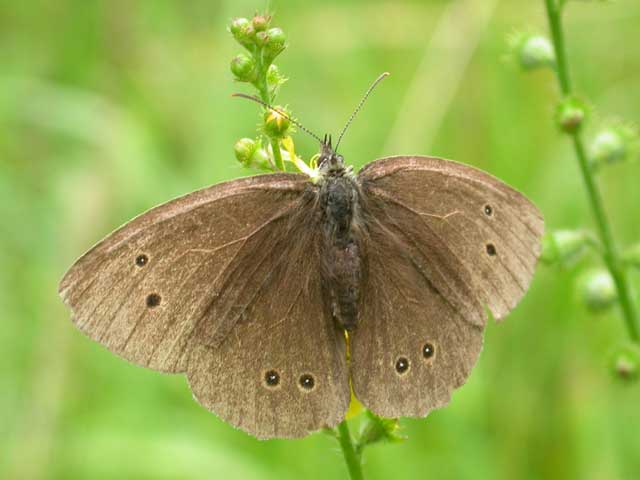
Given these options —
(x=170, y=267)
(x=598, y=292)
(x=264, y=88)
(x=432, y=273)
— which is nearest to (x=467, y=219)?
(x=432, y=273)

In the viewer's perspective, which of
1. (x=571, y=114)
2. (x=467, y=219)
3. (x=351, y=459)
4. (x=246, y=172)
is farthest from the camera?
(x=246, y=172)

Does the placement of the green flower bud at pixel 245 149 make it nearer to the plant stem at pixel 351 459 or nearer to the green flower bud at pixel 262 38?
the green flower bud at pixel 262 38

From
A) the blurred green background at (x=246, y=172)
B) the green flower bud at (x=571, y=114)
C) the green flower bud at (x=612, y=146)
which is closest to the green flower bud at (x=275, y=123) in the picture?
the green flower bud at (x=571, y=114)

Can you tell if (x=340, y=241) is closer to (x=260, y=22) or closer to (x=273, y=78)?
(x=273, y=78)

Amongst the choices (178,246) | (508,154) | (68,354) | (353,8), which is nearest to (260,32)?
(178,246)

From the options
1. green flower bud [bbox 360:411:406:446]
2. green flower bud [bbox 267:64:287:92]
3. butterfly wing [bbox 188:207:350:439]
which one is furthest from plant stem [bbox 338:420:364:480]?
green flower bud [bbox 267:64:287:92]

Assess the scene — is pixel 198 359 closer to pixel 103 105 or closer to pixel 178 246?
pixel 178 246
